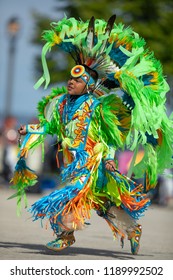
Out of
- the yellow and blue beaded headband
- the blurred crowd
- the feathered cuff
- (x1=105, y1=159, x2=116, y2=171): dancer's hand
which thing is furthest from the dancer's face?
the blurred crowd

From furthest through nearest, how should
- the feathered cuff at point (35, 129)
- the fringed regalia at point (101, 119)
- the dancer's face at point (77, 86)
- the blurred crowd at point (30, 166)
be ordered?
the blurred crowd at point (30, 166) < the feathered cuff at point (35, 129) < the dancer's face at point (77, 86) < the fringed regalia at point (101, 119)

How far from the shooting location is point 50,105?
9547 mm

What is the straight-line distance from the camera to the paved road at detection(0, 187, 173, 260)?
365 inches

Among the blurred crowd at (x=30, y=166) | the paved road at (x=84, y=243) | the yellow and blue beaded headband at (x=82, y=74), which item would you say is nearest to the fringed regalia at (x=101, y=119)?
the yellow and blue beaded headband at (x=82, y=74)

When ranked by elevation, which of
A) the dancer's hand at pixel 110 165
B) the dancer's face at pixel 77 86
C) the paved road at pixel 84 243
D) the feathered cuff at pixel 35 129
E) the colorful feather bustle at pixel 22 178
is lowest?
the paved road at pixel 84 243

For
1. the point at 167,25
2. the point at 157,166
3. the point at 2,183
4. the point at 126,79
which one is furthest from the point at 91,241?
the point at 167,25

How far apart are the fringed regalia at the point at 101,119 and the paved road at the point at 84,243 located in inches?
13.0

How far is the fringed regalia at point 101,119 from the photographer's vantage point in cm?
918

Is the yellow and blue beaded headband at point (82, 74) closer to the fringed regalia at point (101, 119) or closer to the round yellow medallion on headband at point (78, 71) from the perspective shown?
the round yellow medallion on headband at point (78, 71)

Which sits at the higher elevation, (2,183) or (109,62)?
(109,62)

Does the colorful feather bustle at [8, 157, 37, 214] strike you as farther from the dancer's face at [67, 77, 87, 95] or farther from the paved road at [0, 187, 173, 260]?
the dancer's face at [67, 77, 87, 95]

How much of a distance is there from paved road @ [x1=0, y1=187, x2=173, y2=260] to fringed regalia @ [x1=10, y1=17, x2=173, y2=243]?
1.08 feet

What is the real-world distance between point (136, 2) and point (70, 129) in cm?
2102
